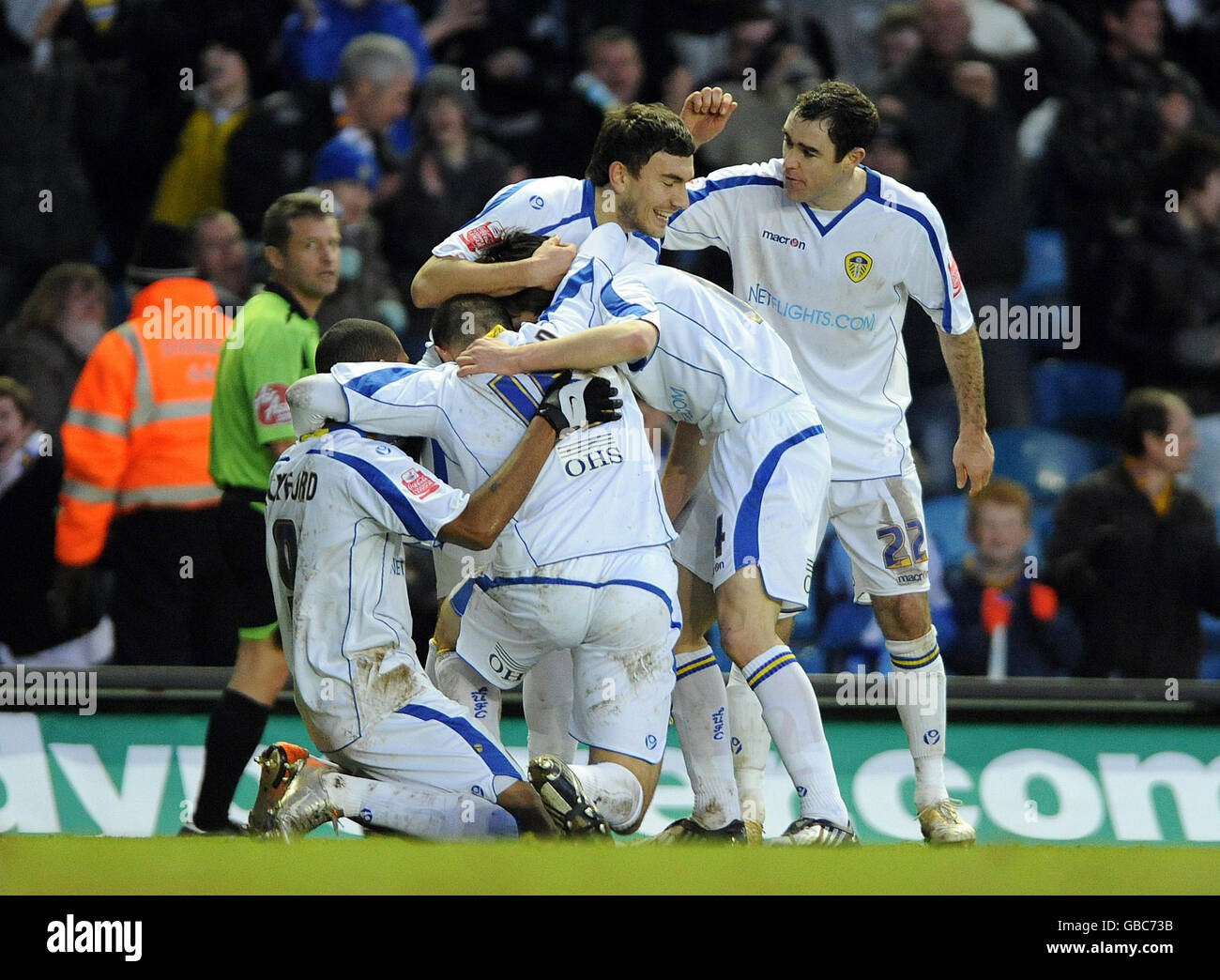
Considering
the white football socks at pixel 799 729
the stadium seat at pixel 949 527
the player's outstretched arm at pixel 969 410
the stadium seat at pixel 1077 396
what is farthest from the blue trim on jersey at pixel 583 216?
the stadium seat at pixel 1077 396

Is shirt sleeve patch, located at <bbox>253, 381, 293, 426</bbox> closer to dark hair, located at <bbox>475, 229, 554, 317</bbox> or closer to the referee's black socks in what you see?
the referee's black socks

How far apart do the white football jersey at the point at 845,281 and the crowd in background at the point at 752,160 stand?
1.35 metres

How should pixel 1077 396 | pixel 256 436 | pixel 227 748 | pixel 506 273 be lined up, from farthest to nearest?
pixel 1077 396 → pixel 256 436 → pixel 227 748 → pixel 506 273

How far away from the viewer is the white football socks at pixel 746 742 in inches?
176

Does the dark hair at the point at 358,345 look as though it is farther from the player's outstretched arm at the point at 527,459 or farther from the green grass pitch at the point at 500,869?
the green grass pitch at the point at 500,869

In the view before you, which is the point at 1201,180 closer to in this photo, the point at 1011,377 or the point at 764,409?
the point at 1011,377

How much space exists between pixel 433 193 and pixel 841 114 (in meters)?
2.05

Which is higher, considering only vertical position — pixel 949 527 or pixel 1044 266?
pixel 1044 266

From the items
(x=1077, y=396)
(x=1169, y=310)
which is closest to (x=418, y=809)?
(x=1077, y=396)

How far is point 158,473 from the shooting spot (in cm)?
558

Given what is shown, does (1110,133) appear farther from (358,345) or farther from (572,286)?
(358,345)

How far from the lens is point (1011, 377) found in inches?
247
